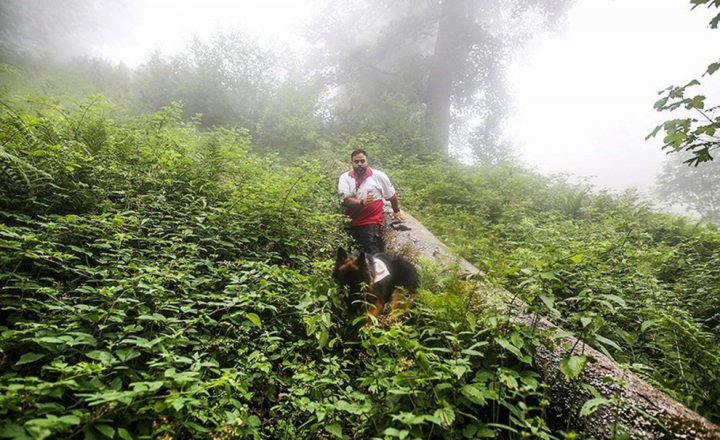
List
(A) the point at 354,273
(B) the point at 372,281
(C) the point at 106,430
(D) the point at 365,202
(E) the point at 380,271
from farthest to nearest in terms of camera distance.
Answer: (D) the point at 365,202 < (E) the point at 380,271 < (B) the point at 372,281 < (A) the point at 354,273 < (C) the point at 106,430

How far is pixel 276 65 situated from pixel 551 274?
14.4 metres

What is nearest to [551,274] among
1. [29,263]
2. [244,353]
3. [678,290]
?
[244,353]

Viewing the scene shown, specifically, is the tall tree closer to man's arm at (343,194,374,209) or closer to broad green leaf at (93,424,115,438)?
man's arm at (343,194,374,209)

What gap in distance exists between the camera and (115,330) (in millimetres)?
2119

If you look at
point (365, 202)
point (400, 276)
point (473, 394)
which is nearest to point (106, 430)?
point (473, 394)

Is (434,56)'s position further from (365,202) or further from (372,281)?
(372,281)

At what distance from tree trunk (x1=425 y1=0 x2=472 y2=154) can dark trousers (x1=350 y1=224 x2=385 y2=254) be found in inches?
428

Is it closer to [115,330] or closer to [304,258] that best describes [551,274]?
[304,258]

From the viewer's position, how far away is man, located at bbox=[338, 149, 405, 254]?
5.38 metres

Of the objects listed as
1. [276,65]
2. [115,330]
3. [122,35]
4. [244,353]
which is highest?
[122,35]

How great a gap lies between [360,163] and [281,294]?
133 inches

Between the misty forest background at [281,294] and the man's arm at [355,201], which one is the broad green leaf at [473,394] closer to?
the misty forest background at [281,294]

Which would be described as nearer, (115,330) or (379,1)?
(115,330)

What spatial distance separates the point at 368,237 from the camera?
538cm
